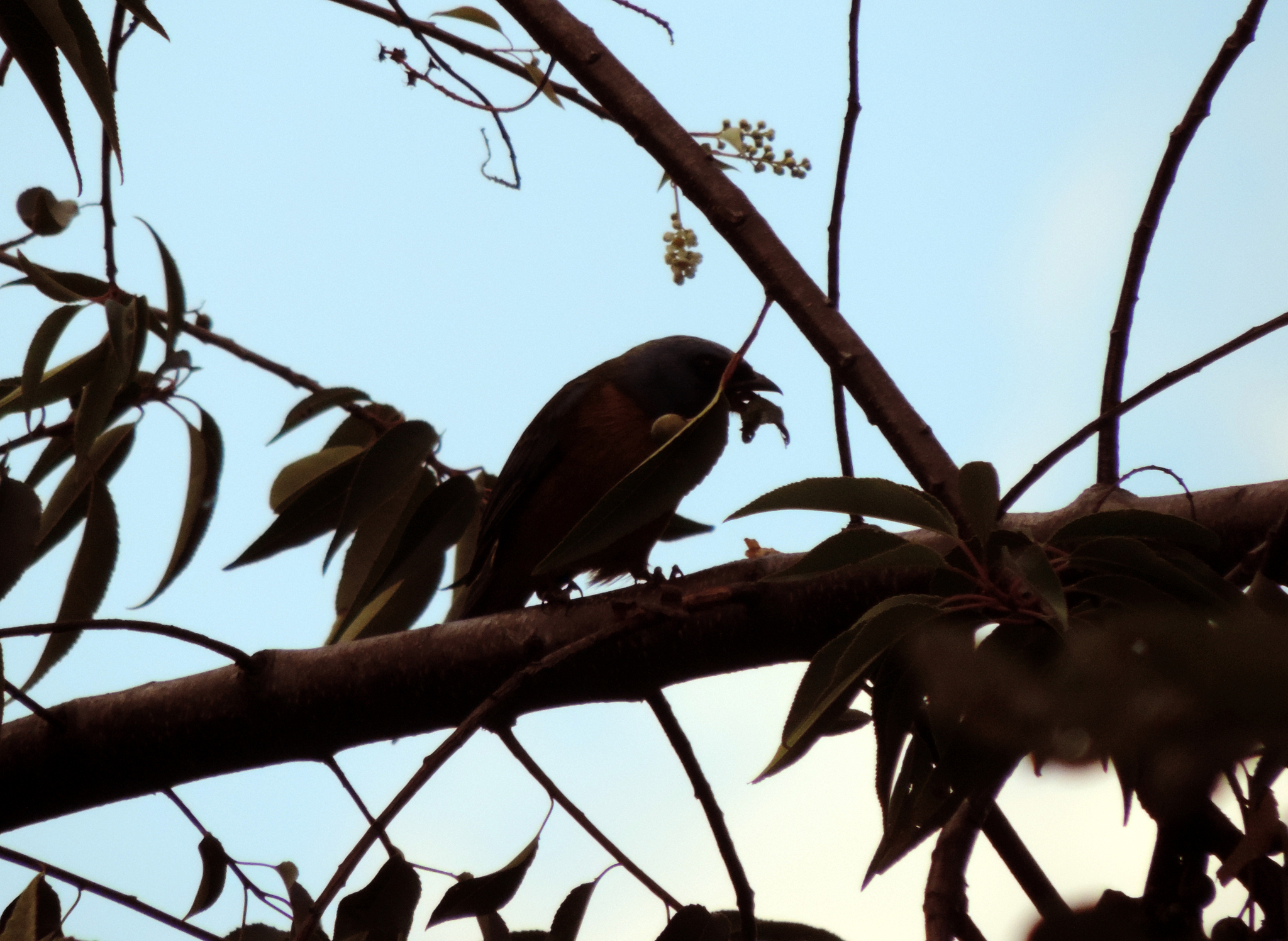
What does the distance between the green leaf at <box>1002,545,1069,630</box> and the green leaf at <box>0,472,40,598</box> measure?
174 cm

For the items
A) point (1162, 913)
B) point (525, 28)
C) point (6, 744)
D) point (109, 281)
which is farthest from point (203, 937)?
point (525, 28)

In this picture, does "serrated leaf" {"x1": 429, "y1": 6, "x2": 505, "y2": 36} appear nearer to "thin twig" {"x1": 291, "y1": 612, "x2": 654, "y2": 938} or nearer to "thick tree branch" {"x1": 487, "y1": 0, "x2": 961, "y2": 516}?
"thick tree branch" {"x1": 487, "y1": 0, "x2": 961, "y2": 516}

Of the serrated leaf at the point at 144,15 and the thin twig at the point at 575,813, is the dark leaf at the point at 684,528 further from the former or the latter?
the serrated leaf at the point at 144,15

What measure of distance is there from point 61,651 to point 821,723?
64.0 inches

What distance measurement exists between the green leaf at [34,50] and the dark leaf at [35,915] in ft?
4.10

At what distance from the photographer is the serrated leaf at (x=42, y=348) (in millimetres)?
2287

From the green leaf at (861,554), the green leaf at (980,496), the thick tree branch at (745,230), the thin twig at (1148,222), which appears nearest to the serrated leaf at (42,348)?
the thick tree branch at (745,230)

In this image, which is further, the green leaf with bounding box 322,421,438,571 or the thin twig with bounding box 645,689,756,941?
the green leaf with bounding box 322,421,438,571

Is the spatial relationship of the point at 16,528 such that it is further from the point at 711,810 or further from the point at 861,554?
the point at 861,554

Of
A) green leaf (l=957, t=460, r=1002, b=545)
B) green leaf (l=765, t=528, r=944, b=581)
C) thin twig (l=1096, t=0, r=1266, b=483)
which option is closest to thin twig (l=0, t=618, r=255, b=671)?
green leaf (l=765, t=528, r=944, b=581)

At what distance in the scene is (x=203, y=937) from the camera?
1.83 m

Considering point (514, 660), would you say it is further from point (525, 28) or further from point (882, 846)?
point (525, 28)

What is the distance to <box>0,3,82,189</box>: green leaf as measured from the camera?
1.82 m

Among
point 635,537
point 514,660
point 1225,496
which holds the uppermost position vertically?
point 635,537
